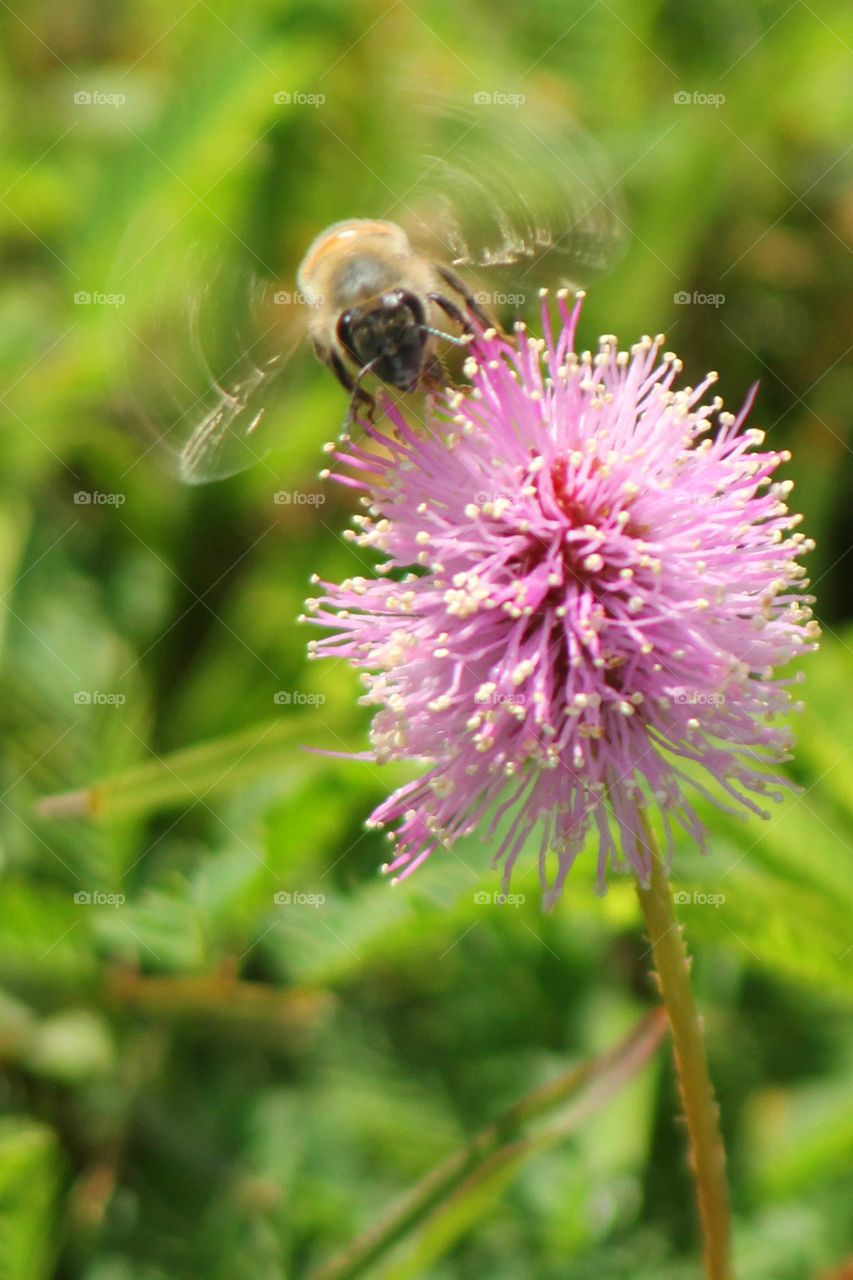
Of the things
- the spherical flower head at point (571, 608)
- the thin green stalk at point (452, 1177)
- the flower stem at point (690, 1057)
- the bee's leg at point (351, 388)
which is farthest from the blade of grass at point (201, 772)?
the flower stem at point (690, 1057)

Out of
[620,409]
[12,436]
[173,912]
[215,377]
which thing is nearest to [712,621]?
[620,409]

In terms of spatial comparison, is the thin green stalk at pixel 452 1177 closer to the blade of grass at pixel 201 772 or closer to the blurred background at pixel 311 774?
the blurred background at pixel 311 774

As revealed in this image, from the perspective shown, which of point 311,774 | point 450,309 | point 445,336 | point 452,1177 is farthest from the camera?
point 311,774

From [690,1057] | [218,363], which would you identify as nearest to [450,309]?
[218,363]

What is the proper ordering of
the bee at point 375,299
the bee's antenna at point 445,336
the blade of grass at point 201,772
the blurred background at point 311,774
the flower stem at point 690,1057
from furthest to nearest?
the blurred background at point 311,774 → the blade of grass at point 201,772 → the bee at point 375,299 → the bee's antenna at point 445,336 → the flower stem at point 690,1057

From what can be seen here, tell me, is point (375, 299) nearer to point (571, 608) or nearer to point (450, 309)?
A: point (450, 309)

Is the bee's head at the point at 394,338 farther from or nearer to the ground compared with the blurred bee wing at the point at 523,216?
nearer to the ground
